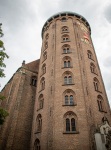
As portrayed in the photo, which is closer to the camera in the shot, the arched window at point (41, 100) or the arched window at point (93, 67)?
the arched window at point (41, 100)

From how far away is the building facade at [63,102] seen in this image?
1702cm

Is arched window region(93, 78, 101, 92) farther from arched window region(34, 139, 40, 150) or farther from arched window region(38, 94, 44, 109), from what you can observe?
arched window region(34, 139, 40, 150)

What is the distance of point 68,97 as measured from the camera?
20.3 metres

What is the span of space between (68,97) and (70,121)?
3.15m

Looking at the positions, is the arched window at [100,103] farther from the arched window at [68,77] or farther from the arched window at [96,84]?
the arched window at [68,77]

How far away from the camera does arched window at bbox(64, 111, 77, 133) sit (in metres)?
17.7

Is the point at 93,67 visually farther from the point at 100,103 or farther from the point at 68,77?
the point at 100,103

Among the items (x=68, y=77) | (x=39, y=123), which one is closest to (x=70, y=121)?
(x=39, y=123)

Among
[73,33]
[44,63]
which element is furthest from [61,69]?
[73,33]

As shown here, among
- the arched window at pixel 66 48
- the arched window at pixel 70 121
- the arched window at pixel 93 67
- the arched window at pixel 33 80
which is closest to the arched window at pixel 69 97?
the arched window at pixel 70 121

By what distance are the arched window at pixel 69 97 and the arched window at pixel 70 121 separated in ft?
4.51

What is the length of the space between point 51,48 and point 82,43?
533 cm

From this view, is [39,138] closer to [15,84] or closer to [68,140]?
[68,140]

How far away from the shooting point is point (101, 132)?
55.7ft
